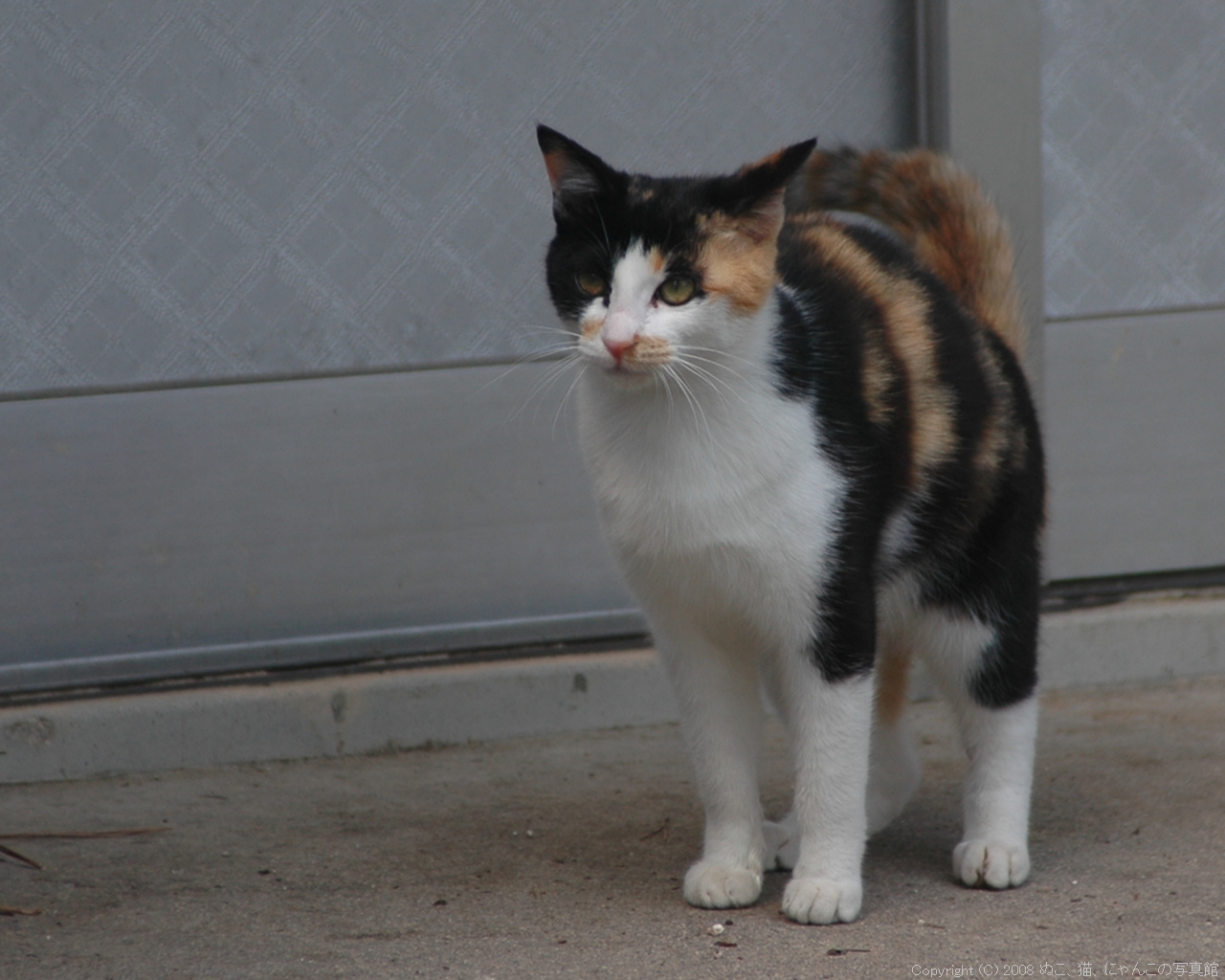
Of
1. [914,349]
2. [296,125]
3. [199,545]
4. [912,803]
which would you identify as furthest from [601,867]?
[296,125]

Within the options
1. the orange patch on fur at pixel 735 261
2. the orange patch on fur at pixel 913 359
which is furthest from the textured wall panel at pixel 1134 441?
the orange patch on fur at pixel 735 261

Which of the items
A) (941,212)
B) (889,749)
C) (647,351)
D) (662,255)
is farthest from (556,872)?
(941,212)

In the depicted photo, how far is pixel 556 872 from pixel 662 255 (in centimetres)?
122

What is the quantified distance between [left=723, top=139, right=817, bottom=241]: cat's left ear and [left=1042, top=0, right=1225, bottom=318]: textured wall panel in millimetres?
1970

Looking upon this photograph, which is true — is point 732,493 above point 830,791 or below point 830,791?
above

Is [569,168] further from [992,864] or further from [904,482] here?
[992,864]

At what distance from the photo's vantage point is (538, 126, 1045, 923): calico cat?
2229 millimetres

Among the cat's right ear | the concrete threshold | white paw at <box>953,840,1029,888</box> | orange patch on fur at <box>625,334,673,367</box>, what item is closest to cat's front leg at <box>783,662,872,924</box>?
white paw at <box>953,840,1029,888</box>

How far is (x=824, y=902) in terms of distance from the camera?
231 centimetres

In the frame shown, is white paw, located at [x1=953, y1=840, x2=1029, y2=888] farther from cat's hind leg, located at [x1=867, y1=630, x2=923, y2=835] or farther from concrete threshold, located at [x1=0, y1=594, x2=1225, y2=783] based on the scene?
concrete threshold, located at [x1=0, y1=594, x2=1225, y2=783]

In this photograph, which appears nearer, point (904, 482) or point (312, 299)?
point (904, 482)

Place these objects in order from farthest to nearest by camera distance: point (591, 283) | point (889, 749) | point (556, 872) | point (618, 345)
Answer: point (889, 749) < point (556, 872) < point (591, 283) < point (618, 345)

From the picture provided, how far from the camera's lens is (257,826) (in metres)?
2.95

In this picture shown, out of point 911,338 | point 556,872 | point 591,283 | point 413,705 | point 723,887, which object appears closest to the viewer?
point 591,283
